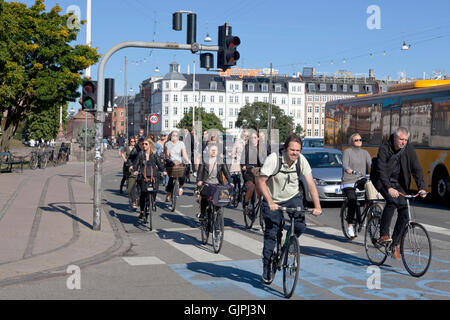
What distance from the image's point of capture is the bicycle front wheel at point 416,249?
7523mm

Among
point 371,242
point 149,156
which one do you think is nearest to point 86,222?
point 149,156

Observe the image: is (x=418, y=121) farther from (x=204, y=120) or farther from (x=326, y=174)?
(x=204, y=120)

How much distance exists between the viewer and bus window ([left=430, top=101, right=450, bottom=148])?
16844 millimetres

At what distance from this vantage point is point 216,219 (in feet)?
31.8

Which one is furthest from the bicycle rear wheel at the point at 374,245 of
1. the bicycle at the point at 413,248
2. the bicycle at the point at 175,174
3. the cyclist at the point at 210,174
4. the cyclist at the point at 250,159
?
the bicycle at the point at 175,174

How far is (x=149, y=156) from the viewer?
12781mm

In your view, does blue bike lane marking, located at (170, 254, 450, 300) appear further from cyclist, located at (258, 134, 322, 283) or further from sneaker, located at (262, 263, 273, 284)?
cyclist, located at (258, 134, 322, 283)

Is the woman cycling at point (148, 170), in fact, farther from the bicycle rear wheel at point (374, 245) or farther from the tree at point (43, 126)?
the tree at point (43, 126)

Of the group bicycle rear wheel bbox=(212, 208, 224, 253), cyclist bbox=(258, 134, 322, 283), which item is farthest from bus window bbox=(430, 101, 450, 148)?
cyclist bbox=(258, 134, 322, 283)

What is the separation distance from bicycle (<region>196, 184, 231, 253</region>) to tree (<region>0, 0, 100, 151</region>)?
22420mm

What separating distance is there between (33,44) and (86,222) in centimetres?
2113

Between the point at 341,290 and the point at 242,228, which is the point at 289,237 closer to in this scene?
the point at 341,290

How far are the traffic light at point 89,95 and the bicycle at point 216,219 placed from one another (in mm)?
2892

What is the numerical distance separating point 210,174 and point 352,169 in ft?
7.86
